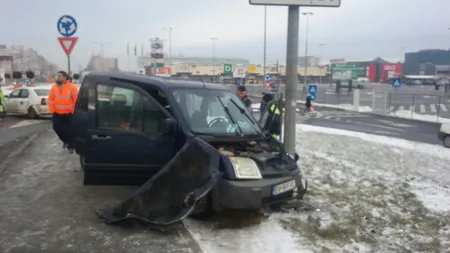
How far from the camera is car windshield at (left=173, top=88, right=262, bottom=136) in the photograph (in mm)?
6059

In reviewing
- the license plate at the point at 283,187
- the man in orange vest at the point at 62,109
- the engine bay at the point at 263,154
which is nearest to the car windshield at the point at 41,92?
the man in orange vest at the point at 62,109

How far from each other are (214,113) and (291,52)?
1928 millimetres

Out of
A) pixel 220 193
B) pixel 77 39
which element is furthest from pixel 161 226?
pixel 77 39

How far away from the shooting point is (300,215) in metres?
5.99

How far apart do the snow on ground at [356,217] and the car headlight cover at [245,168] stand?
0.69 meters

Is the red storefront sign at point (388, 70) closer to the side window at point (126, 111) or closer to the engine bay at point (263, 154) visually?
the engine bay at point (263, 154)

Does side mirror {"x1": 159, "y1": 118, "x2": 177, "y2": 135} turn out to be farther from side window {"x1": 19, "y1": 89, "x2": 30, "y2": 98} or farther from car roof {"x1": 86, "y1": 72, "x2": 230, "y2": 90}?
side window {"x1": 19, "y1": 89, "x2": 30, "y2": 98}

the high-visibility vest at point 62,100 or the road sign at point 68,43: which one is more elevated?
the road sign at point 68,43

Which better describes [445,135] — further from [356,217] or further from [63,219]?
[63,219]

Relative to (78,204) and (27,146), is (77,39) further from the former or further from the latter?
(78,204)

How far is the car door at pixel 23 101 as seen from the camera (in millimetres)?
18620

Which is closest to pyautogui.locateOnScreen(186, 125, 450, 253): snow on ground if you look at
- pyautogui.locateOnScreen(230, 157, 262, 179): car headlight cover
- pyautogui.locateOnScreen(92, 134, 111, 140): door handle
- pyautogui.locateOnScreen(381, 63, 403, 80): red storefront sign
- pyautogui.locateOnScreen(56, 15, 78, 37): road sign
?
pyautogui.locateOnScreen(230, 157, 262, 179): car headlight cover

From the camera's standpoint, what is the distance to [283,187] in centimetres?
559

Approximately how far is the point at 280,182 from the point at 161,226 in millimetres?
1585
